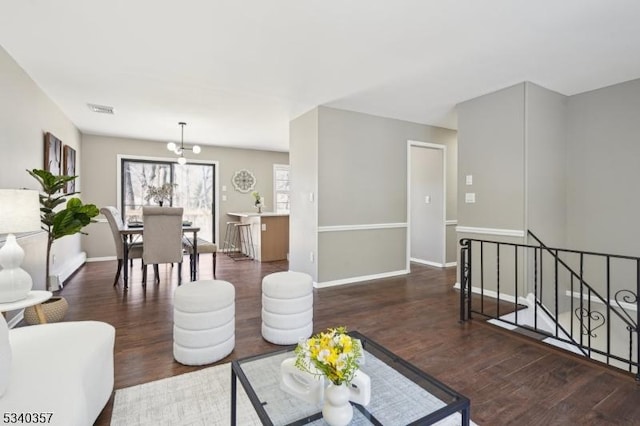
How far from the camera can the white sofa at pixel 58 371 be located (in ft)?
3.78

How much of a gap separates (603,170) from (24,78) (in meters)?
6.44

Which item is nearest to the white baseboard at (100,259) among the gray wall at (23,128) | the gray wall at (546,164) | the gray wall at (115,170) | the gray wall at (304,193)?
the gray wall at (115,170)

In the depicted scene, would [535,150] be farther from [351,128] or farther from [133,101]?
[133,101]

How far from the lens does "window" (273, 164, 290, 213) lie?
8.10m

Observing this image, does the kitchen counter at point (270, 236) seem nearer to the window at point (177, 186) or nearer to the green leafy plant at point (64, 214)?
the window at point (177, 186)

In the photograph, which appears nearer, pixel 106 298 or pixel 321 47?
pixel 321 47

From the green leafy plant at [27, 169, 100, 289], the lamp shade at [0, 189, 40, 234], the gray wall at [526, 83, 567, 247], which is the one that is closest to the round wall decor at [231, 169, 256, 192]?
the green leafy plant at [27, 169, 100, 289]

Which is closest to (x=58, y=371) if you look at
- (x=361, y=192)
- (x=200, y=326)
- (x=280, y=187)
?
(x=200, y=326)

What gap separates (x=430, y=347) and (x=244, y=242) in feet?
16.8

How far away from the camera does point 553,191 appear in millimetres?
3840

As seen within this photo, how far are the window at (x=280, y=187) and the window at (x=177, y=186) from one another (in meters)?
1.54

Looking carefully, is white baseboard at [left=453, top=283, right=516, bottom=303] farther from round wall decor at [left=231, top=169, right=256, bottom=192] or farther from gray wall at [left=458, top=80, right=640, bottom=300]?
round wall decor at [left=231, top=169, right=256, bottom=192]

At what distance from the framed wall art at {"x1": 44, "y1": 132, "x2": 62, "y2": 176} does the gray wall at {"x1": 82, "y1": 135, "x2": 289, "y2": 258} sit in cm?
191

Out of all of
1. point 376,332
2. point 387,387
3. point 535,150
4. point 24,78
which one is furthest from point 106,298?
point 535,150
